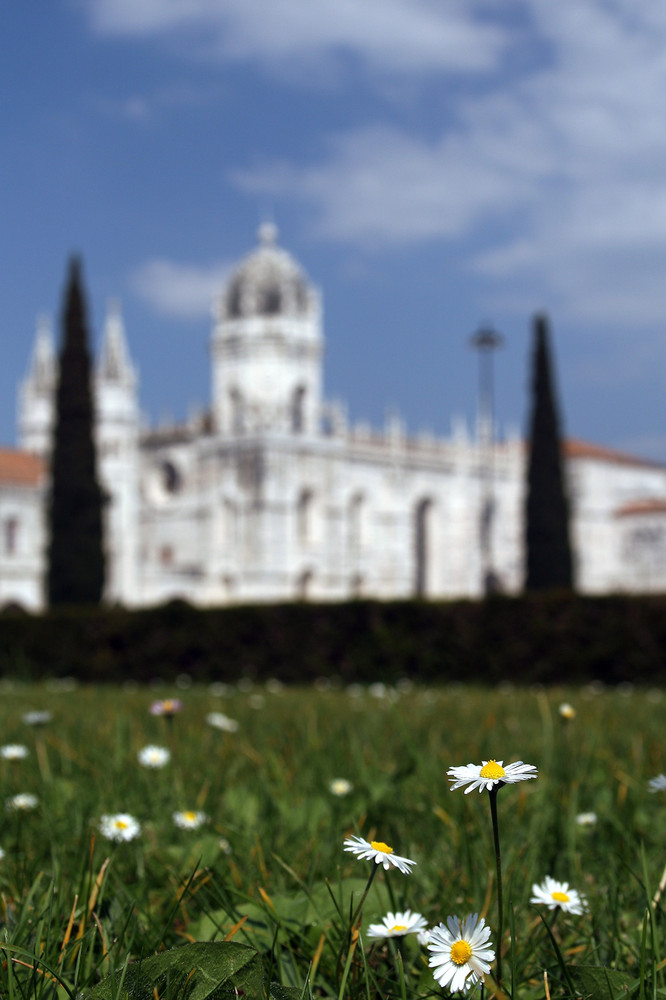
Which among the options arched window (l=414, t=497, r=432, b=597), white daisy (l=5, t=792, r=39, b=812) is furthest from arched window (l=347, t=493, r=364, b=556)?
white daisy (l=5, t=792, r=39, b=812)

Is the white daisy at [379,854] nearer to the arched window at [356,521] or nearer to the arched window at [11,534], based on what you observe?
the arched window at [11,534]

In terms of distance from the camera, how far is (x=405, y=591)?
2243 inches

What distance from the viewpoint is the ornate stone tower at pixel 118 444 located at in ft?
172

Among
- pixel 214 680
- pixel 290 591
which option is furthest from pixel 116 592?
pixel 214 680

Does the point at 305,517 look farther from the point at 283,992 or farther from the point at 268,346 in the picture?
the point at 283,992

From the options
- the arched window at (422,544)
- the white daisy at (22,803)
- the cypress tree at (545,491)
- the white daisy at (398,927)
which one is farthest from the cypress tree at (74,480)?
the arched window at (422,544)

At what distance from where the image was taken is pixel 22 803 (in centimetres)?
295

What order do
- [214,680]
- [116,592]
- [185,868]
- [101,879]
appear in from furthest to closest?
1. [116,592]
2. [214,680]
3. [185,868]
4. [101,879]

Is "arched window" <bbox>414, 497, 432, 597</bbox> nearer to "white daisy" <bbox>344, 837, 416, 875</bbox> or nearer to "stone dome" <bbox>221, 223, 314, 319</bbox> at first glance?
"stone dome" <bbox>221, 223, 314, 319</bbox>

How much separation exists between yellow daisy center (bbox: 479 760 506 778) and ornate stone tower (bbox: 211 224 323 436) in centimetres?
5279

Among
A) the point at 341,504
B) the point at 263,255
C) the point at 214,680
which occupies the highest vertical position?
the point at 263,255

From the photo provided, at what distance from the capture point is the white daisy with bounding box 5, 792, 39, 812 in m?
2.98

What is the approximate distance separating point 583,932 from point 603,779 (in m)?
1.65

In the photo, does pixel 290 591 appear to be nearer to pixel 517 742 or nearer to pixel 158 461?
pixel 158 461
